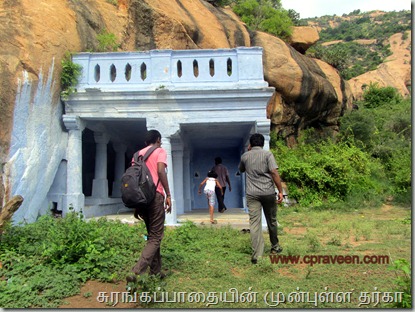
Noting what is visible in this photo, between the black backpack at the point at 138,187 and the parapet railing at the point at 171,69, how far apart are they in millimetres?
4101

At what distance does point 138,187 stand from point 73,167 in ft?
14.4

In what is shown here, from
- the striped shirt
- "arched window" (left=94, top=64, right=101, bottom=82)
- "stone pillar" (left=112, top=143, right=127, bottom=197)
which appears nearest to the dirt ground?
the striped shirt

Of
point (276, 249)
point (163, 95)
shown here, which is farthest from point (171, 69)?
point (276, 249)

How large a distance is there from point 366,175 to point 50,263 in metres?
11.1

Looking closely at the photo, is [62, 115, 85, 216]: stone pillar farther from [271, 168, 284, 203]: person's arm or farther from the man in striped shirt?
[271, 168, 284, 203]: person's arm

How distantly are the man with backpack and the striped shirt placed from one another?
144cm

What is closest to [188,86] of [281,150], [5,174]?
[5,174]

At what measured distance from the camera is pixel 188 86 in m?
8.13

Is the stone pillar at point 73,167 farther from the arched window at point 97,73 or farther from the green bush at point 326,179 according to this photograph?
the green bush at point 326,179

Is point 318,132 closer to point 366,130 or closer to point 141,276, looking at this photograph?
point 366,130

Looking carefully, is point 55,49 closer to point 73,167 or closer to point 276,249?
point 73,167

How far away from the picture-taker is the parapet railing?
26.7ft

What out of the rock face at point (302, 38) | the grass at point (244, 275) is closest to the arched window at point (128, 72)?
the grass at point (244, 275)

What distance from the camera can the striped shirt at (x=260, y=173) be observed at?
17.9 ft
